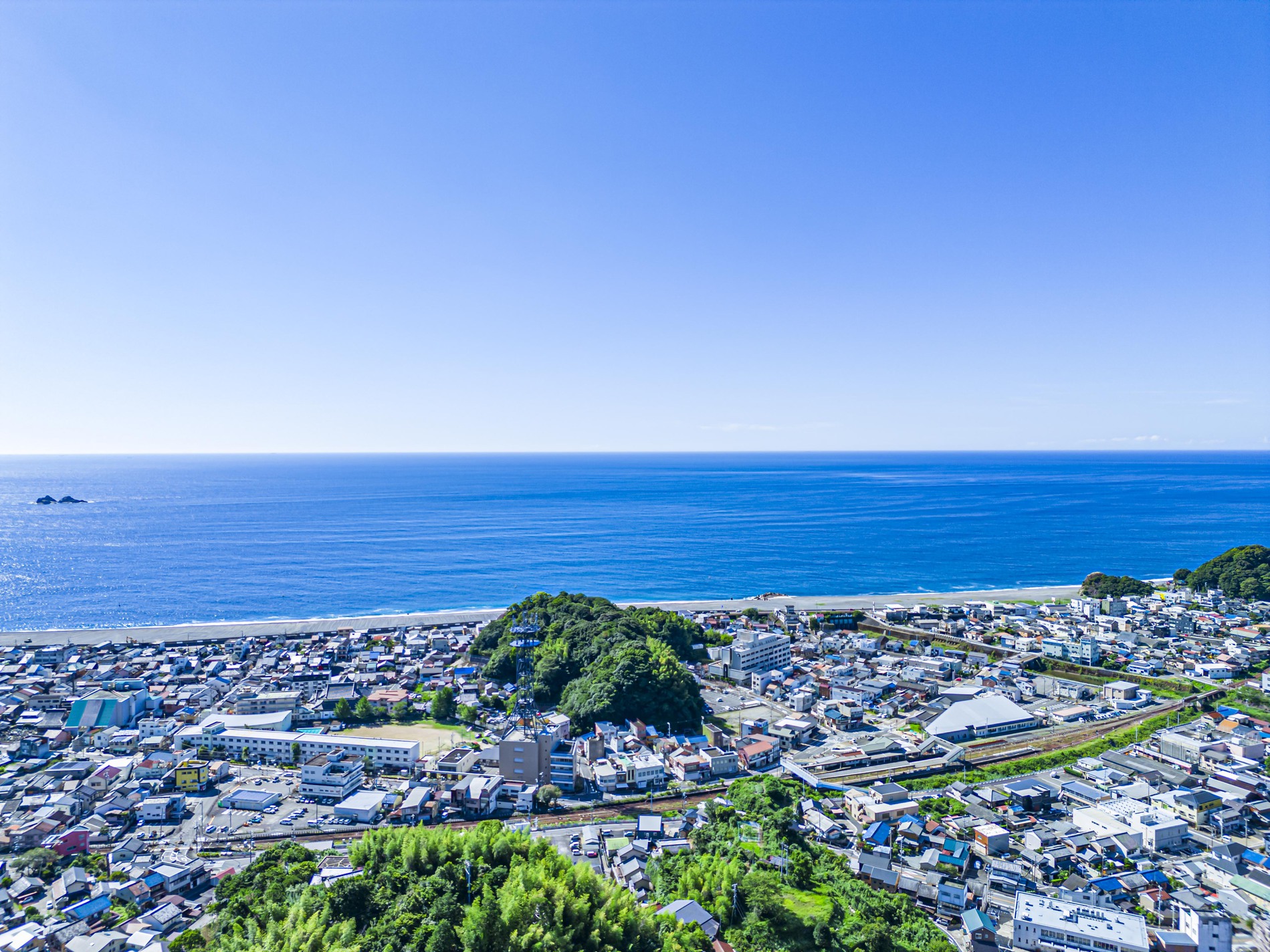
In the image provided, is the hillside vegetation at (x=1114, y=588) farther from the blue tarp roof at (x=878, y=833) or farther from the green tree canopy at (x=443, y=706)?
the green tree canopy at (x=443, y=706)

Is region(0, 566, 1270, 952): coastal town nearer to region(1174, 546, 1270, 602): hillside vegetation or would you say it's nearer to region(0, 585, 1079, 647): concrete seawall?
region(0, 585, 1079, 647): concrete seawall

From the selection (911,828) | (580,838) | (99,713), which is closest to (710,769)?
(580,838)

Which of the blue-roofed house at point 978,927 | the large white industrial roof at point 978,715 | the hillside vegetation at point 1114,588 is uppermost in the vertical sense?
the hillside vegetation at point 1114,588

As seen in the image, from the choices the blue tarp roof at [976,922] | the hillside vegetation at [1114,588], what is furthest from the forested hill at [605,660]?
the hillside vegetation at [1114,588]

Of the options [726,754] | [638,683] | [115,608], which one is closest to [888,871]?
[726,754]

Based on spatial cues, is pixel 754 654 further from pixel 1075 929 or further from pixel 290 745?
pixel 290 745

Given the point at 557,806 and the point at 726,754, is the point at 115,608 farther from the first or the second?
the point at 726,754

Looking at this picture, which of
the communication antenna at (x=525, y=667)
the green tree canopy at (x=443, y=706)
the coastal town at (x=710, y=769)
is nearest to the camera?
the coastal town at (x=710, y=769)

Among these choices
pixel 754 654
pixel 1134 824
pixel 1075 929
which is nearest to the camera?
pixel 1075 929
